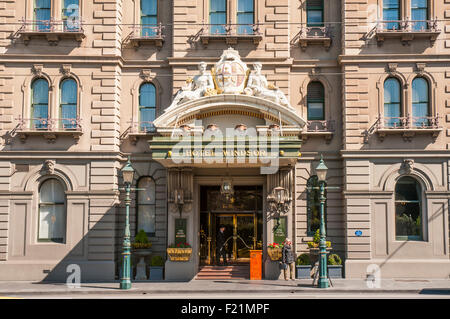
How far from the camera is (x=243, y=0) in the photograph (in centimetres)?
2744

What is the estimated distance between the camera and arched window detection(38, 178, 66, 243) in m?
26.2

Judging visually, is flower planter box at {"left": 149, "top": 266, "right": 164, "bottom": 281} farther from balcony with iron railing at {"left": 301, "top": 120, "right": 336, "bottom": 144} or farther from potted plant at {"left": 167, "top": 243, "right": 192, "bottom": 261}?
balcony with iron railing at {"left": 301, "top": 120, "right": 336, "bottom": 144}

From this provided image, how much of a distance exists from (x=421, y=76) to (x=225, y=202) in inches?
422

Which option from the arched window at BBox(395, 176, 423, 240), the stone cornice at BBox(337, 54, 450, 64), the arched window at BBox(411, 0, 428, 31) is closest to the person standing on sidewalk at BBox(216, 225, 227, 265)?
the arched window at BBox(395, 176, 423, 240)

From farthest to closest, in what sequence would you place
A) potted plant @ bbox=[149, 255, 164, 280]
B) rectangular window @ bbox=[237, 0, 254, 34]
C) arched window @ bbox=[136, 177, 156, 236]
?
rectangular window @ bbox=[237, 0, 254, 34] → arched window @ bbox=[136, 177, 156, 236] → potted plant @ bbox=[149, 255, 164, 280]

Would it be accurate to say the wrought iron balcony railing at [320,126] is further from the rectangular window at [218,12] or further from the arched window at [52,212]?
the arched window at [52,212]

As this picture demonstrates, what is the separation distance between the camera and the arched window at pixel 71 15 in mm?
26672

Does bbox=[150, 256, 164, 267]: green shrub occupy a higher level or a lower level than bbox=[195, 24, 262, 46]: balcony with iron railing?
lower

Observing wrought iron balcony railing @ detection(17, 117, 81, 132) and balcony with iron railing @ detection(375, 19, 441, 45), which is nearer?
balcony with iron railing @ detection(375, 19, 441, 45)

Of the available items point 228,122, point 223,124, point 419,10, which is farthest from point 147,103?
point 419,10

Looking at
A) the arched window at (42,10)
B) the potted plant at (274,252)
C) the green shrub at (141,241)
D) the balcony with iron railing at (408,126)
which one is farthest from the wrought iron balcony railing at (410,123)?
the arched window at (42,10)

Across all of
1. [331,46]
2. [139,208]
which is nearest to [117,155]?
[139,208]

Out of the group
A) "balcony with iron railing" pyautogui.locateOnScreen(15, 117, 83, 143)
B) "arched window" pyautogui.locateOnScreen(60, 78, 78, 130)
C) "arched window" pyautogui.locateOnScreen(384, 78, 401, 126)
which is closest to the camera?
"balcony with iron railing" pyautogui.locateOnScreen(15, 117, 83, 143)

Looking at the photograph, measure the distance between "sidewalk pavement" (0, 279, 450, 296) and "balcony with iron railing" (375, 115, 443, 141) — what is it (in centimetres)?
640
